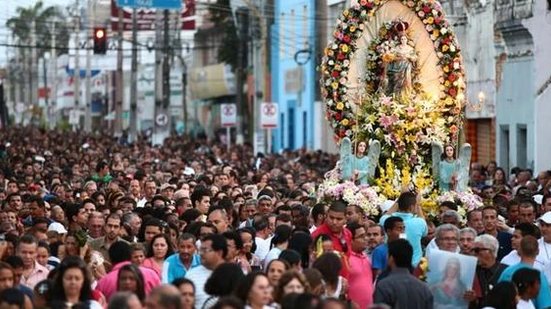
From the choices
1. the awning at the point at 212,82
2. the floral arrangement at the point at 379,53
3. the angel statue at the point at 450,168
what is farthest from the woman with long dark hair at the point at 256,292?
the awning at the point at 212,82

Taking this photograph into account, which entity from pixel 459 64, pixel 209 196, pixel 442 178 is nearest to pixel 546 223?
pixel 209 196

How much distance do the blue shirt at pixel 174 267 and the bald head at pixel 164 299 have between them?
4321 millimetres

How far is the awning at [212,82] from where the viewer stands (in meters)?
93.8

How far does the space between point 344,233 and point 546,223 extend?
1.89m

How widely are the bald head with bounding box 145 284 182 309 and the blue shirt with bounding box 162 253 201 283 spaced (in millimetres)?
4321

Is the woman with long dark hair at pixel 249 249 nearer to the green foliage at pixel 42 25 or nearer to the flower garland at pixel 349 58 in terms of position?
the flower garland at pixel 349 58

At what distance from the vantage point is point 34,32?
15150 cm

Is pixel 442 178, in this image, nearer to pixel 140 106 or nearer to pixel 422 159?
pixel 422 159

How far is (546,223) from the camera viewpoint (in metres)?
18.7

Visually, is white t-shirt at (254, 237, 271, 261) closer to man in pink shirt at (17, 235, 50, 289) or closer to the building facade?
man in pink shirt at (17, 235, 50, 289)

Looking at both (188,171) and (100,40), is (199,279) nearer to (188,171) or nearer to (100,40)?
(188,171)

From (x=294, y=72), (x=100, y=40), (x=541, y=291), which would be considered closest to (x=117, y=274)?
(x=541, y=291)

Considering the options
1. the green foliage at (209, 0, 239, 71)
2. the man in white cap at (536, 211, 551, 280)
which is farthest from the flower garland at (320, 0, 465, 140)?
the green foliage at (209, 0, 239, 71)

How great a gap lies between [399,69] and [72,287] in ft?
47.8
